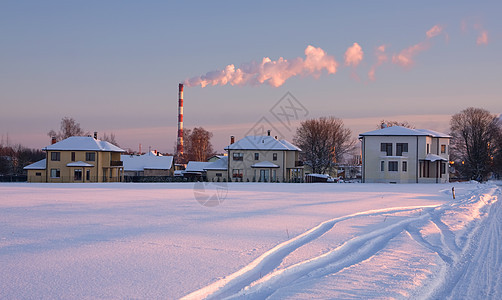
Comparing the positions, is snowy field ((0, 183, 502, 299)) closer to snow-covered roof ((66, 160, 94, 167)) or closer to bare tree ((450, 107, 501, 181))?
snow-covered roof ((66, 160, 94, 167))

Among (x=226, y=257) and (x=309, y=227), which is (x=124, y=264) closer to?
(x=226, y=257)

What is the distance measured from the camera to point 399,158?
54.0 meters

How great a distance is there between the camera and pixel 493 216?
17906mm

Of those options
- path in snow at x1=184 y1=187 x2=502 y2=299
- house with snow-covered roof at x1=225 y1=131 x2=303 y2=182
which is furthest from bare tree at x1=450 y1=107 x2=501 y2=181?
path in snow at x1=184 y1=187 x2=502 y2=299

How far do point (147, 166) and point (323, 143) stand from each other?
98.8ft

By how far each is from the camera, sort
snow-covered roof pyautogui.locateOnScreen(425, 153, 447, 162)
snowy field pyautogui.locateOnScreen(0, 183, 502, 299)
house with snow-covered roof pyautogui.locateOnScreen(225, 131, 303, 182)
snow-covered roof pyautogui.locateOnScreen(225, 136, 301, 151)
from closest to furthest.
→ snowy field pyautogui.locateOnScreen(0, 183, 502, 299) < snow-covered roof pyautogui.locateOnScreen(425, 153, 447, 162) < house with snow-covered roof pyautogui.locateOnScreen(225, 131, 303, 182) < snow-covered roof pyautogui.locateOnScreen(225, 136, 301, 151)

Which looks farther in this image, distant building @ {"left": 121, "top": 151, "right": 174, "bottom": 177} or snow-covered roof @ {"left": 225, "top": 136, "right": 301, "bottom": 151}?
distant building @ {"left": 121, "top": 151, "right": 174, "bottom": 177}

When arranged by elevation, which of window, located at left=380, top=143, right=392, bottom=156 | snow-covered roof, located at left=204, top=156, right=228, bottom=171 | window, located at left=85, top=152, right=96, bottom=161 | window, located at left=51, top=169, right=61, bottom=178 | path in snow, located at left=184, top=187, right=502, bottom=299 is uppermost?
window, located at left=380, top=143, right=392, bottom=156

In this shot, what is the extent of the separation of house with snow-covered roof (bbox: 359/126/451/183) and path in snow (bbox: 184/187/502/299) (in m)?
39.7

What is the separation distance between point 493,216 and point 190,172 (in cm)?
6049

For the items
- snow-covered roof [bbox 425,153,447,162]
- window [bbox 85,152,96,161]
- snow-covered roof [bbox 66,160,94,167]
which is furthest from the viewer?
window [bbox 85,152,96,161]

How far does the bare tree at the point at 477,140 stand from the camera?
221 feet

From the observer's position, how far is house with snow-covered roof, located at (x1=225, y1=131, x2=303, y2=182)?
204 feet

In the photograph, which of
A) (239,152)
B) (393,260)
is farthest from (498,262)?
(239,152)
